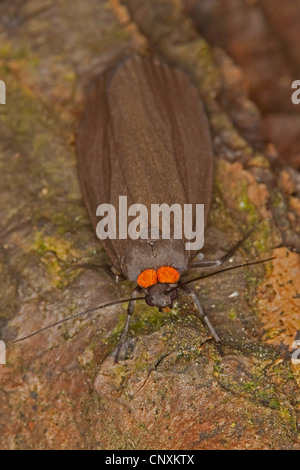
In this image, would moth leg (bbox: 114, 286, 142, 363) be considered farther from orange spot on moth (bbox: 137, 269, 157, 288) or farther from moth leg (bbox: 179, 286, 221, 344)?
moth leg (bbox: 179, 286, 221, 344)

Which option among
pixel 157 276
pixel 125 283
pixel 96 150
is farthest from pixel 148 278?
pixel 96 150

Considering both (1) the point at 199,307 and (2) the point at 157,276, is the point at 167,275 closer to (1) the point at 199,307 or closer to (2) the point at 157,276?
(2) the point at 157,276

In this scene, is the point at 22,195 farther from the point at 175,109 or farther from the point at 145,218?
the point at 175,109

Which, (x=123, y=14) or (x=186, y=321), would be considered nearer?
(x=186, y=321)

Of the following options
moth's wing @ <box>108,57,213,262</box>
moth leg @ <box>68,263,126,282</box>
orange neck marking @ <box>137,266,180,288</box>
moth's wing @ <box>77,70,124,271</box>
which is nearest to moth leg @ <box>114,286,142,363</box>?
orange neck marking @ <box>137,266,180,288</box>

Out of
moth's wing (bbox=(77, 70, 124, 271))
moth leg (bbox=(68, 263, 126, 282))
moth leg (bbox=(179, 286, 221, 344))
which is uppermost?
moth's wing (bbox=(77, 70, 124, 271))

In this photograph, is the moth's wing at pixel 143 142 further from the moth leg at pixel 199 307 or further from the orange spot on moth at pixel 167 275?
the moth leg at pixel 199 307
